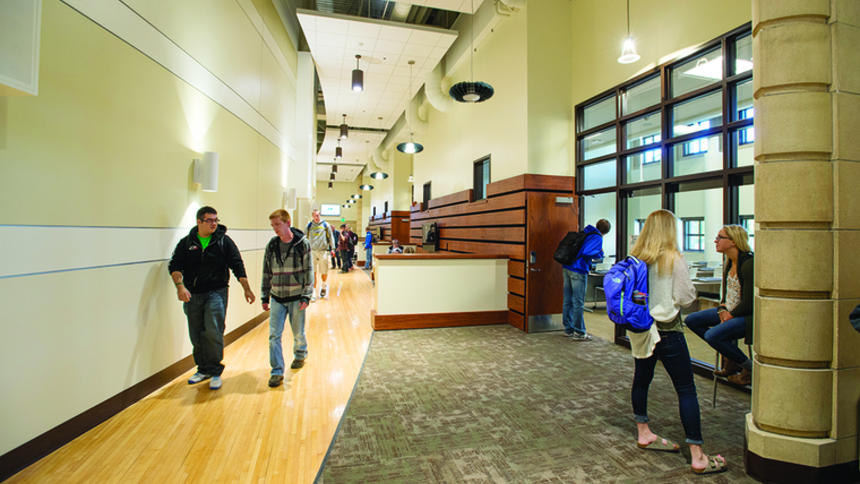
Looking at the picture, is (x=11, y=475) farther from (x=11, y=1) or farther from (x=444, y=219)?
(x=444, y=219)

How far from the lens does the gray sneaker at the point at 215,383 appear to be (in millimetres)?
3395

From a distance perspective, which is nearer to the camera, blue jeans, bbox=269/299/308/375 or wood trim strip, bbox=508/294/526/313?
blue jeans, bbox=269/299/308/375

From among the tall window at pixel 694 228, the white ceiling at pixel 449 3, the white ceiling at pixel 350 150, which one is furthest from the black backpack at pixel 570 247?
the white ceiling at pixel 350 150

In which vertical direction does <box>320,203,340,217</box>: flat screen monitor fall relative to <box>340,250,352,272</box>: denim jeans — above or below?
above

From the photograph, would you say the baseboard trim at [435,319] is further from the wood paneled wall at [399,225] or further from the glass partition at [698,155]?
the wood paneled wall at [399,225]

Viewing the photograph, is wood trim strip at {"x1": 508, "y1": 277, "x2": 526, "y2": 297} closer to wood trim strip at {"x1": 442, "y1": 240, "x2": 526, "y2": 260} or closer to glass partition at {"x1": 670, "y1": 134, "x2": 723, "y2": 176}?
wood trim strip at {"x1": 442, "y1": 240, "x2": 526, "y2": 260}

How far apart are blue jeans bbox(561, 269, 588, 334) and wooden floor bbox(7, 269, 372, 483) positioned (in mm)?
2960

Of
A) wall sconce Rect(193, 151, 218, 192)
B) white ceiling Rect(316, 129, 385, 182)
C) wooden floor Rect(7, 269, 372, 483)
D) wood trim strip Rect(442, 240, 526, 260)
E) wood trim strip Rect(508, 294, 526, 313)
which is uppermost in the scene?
white ceiling Rect(316, 129, 385, 182)

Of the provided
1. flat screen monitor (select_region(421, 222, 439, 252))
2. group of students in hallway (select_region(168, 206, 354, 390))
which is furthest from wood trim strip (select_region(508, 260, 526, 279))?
flat screen monitor (select_region(421, 222, 439, 252))

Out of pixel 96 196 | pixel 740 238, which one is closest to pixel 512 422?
pixel 740 238

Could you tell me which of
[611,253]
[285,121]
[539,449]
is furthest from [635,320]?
[611,253]

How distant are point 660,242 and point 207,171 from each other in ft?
13.7

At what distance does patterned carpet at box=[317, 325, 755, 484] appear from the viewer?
221cm

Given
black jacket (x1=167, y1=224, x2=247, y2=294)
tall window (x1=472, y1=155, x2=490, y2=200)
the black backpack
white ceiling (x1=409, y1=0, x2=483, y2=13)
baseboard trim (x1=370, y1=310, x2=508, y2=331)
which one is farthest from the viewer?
tall window (x1=472, y1=155, x2=490, y2=200)
